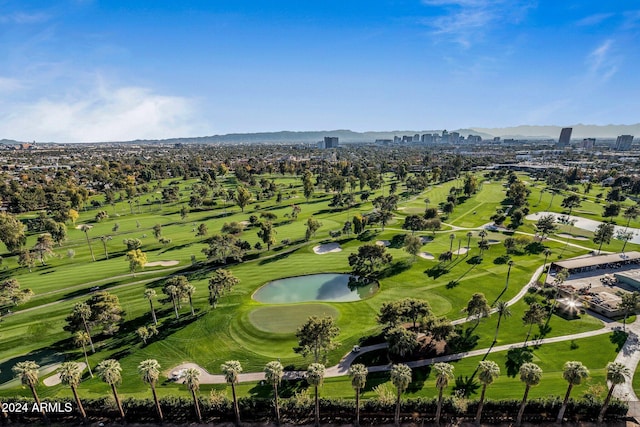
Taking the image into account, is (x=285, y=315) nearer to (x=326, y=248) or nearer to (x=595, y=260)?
(x=326, y=248)

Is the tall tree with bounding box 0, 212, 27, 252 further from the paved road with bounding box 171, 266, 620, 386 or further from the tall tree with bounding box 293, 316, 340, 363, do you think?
the tall tree with bounding box 293, 316, 340, 363

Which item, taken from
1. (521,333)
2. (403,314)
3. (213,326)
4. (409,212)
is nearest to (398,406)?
(403,314)

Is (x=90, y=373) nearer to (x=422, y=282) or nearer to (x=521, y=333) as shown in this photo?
(x=422, y=282)

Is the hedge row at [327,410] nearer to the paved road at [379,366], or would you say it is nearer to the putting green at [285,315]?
the paved road at [379,366]

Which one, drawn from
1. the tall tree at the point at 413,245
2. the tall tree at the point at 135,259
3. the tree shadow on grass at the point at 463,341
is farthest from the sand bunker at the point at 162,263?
the tree shadow on grass at the point at 463,341

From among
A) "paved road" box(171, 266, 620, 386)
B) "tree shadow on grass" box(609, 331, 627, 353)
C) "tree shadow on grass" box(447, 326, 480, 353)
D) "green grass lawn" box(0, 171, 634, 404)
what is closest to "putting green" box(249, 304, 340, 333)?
"green grass lawn" box(0, 171, 634, 404)

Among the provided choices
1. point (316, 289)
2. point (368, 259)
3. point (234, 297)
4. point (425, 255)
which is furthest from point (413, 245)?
point (234, 297)
